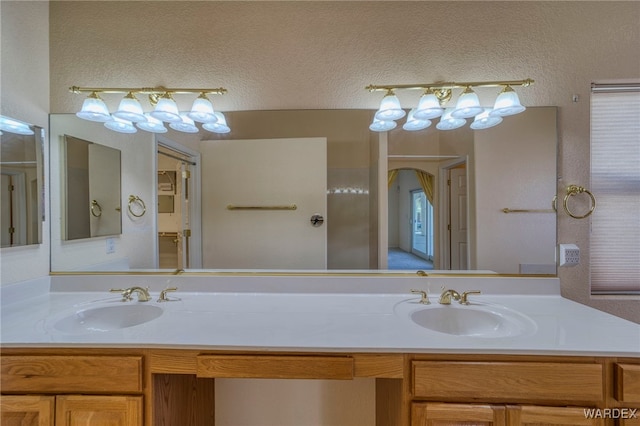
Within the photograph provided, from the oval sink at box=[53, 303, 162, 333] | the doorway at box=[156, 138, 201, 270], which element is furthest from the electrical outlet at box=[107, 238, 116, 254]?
the oval sink at box=[53, 303, 162, 333]

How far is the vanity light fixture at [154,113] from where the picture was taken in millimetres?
1301

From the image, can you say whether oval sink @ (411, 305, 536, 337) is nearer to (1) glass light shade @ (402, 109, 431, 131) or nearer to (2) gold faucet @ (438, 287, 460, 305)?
(2) gold faucet @ (438, 287, 460, 305)

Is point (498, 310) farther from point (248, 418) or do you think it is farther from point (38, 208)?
point (38, 208)

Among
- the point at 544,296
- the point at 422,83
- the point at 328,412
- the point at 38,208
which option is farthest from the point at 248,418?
the point at 422,83

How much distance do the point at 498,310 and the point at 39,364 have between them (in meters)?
1.69

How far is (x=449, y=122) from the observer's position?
52.0 inches

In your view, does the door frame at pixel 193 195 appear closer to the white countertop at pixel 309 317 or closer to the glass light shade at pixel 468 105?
the white countertop at pixel 309 317

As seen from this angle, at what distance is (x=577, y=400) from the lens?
31.0 inches

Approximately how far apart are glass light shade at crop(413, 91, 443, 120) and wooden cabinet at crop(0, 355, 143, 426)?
4.92 ft

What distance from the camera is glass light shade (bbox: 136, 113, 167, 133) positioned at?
1369mm

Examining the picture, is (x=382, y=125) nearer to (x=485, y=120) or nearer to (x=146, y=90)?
(x=485, y=120)

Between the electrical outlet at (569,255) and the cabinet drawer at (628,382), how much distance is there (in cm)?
61

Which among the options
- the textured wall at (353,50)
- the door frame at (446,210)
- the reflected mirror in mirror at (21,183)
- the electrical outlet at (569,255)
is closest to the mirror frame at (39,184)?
→ the reflected mirror in mirror at (21,183)

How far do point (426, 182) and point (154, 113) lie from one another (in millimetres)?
1411
